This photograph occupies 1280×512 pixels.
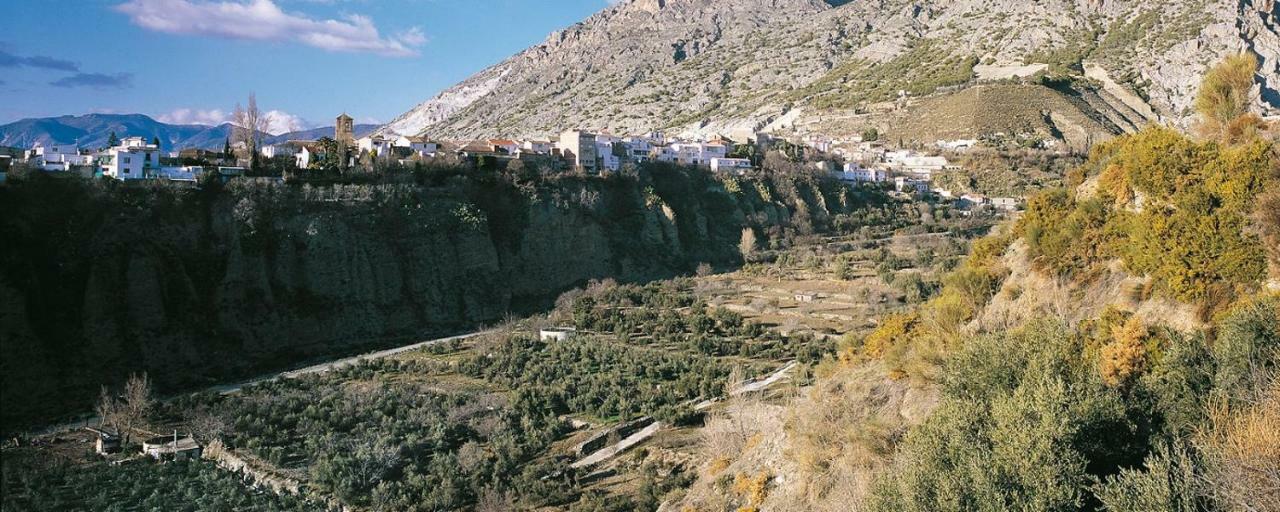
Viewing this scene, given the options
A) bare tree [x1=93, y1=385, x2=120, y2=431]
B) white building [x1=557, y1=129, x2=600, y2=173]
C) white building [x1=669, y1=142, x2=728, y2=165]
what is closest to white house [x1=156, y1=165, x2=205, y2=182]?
bare tree [x1=93, y1=385, x2=120, y2=431]

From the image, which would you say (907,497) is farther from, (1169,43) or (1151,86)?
(1169,43)

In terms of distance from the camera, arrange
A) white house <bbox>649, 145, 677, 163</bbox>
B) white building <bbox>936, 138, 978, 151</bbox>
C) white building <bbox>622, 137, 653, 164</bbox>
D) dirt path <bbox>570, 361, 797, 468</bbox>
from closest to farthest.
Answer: dirt path <bbox>570, 361, 797, 468</bbox>
white building <bbox>622, 137, 653, 164</bbox>
white house <bbox>649, 145, 677, 163</bbox>
white building <bbox>936, 138, 978, 151</bbox>

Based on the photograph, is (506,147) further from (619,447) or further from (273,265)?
(619,447)

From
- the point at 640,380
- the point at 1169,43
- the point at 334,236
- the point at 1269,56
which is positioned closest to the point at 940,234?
the point at 640,380

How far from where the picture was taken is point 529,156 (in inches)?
1646

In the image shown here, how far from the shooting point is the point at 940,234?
3944cm

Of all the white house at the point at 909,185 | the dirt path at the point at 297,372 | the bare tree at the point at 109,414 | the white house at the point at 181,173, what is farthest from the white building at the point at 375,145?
the white house at the point at 909,185

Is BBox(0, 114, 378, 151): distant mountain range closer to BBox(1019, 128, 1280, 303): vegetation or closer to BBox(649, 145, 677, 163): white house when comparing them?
BBox(649, 145, 677, 163): white house

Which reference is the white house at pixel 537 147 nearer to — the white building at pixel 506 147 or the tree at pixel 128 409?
the white building at pixel 506 147

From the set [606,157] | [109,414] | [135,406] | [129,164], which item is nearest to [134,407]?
[135,406]

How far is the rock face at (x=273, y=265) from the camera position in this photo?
22109 mm

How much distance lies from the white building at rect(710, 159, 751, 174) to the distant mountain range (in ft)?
137

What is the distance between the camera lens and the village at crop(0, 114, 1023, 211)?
29.7 metres

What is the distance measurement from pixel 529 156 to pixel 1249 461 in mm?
38401
